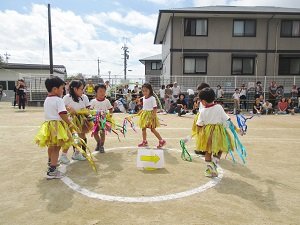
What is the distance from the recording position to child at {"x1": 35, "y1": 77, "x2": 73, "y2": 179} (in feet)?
14.1

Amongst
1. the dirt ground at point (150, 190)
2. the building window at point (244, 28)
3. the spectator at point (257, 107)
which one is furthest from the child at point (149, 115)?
the building window at point (244, 28)

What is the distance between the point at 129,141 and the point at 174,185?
3.44 meters

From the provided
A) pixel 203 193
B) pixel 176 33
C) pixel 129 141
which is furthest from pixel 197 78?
pixel 203 193

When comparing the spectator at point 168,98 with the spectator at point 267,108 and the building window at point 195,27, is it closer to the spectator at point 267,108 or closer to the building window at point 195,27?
the spectator at point 267,108

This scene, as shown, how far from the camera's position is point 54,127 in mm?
4336

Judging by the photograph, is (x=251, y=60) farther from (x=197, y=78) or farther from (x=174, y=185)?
Result: (x=174, y=185)

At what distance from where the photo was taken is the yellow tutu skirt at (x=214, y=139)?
441cm

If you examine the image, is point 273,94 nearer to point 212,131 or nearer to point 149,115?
point 149,115

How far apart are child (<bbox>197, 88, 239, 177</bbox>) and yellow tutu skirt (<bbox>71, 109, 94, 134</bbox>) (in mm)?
2465

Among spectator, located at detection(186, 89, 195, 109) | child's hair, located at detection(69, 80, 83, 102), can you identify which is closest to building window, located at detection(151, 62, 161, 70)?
spectator, located at detection(186, 89, 195, 109)

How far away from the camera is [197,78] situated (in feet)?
62.6

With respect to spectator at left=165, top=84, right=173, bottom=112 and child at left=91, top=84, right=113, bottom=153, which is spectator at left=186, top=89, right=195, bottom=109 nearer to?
spectator at left=165, top=84, right=173, bottom=112

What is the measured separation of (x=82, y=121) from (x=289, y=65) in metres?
20.2

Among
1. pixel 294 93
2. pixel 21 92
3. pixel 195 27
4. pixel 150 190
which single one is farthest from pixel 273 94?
pixel 21 92
